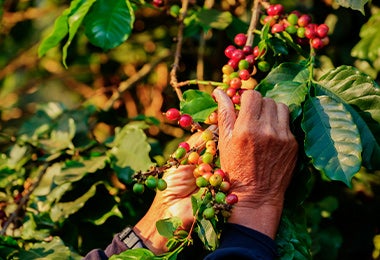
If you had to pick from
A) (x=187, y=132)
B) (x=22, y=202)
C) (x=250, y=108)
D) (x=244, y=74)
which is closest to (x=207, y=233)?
(x=250, y=108)

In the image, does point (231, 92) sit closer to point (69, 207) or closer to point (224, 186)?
point (224, 186)

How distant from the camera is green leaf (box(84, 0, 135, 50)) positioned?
6.65ft

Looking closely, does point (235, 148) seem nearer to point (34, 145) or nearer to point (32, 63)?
point (34, 145)

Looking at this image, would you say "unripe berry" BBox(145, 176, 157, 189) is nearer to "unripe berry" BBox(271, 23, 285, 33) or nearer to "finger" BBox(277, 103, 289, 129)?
"finger" BBox(277, 103, 289, 129)

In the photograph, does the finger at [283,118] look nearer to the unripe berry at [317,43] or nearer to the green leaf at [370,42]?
the unripe berry at [317,43]

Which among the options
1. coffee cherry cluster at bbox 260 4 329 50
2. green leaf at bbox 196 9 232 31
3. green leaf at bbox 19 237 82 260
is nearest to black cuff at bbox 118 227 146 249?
green leaf at bbox 19 237 82 260

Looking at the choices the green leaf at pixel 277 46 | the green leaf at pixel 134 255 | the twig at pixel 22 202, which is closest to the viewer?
the green leaf at pixel 134 255

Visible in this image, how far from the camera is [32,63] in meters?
3.92

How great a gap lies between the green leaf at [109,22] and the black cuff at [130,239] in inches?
23.7

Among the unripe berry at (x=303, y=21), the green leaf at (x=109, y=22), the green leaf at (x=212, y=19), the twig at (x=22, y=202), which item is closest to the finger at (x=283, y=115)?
the unripe berry at (x=303, y=21)

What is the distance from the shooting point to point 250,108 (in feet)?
5.03

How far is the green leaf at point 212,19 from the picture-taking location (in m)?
2.29

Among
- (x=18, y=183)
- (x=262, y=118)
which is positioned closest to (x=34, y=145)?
(x=18, y=183)

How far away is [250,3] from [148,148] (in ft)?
3.24
